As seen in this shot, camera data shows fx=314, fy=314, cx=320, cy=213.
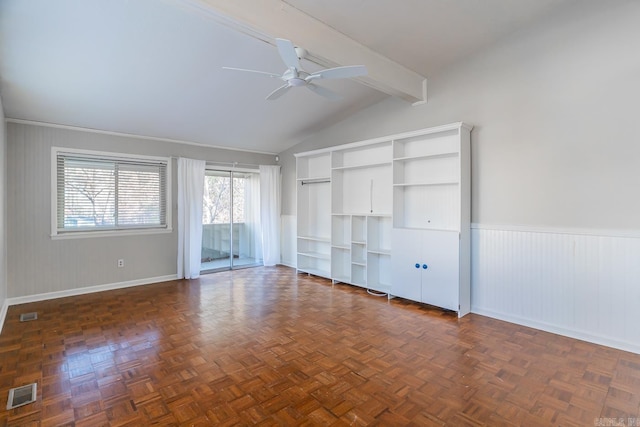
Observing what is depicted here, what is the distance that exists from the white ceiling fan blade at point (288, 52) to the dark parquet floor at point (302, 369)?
257 centimetres

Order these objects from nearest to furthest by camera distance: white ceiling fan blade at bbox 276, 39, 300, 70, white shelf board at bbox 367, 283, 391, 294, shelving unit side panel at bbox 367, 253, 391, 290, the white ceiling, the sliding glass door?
white ceiling fan blade at bbox 276, 39, 300, 70, the white ceiling, white shelf board at bbox 367, 283, 391, 294, shelving unit side panel at bbox 367, 253, 391, 290, the sliding glass door

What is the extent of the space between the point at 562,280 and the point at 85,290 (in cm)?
628

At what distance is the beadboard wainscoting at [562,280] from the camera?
117 inches

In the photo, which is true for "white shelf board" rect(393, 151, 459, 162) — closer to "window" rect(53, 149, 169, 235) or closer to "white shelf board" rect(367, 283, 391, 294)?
"white shelf board" rect(367, 283, 391, 294)

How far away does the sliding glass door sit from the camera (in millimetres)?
6219

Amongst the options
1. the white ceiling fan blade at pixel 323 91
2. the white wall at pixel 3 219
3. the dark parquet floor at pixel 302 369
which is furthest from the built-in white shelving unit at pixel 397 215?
the white wall at pixel 3 219

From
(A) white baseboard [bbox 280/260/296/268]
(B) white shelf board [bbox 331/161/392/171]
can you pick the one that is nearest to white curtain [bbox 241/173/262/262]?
(A) white baseboard [bbox 280/260/296/268]

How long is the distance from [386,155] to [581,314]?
10.1ft

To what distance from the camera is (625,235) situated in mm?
2957

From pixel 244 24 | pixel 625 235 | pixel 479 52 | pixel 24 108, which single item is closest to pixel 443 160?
pixel 479 52

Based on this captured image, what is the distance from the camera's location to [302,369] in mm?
2572

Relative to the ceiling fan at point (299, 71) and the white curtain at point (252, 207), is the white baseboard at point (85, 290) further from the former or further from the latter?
the ceiling fan at point (299, 71)

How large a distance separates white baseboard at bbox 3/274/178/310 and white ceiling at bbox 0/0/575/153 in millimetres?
2423

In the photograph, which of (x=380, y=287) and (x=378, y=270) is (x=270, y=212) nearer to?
(x=378, y=270)
